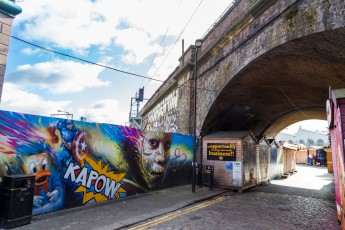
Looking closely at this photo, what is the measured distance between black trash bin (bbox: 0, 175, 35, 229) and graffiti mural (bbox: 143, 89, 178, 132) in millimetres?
12226

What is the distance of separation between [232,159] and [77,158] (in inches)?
290

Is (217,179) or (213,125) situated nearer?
(217,179)

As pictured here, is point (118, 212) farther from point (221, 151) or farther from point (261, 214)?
point (221, 151)

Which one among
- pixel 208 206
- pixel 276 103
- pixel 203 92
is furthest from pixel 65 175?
pixel 276 103

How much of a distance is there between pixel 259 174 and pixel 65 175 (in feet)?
35.2

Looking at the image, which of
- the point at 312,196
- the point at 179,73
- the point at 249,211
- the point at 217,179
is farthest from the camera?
the point at 179,73

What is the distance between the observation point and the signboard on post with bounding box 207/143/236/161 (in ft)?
40.2

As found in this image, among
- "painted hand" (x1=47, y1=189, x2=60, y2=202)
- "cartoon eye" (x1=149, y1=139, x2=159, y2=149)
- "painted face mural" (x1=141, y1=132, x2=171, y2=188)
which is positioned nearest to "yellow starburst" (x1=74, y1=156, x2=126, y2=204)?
"painted hand" (x1=47, y1=189, x2=60, y2=202)

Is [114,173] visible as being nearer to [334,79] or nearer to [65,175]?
[65,175]

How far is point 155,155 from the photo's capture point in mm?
11242

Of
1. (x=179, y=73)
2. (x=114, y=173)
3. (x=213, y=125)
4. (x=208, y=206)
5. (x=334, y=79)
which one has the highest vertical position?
(x=179, y=73)

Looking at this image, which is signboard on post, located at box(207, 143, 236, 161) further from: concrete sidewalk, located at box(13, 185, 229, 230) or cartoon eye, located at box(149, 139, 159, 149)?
cartoon eye, located at box(149, 139, 159, 149)

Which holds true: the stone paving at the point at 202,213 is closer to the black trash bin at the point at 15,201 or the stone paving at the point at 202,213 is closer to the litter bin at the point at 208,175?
the black trash bin at the point at 15,201

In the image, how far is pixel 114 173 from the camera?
9.00m
